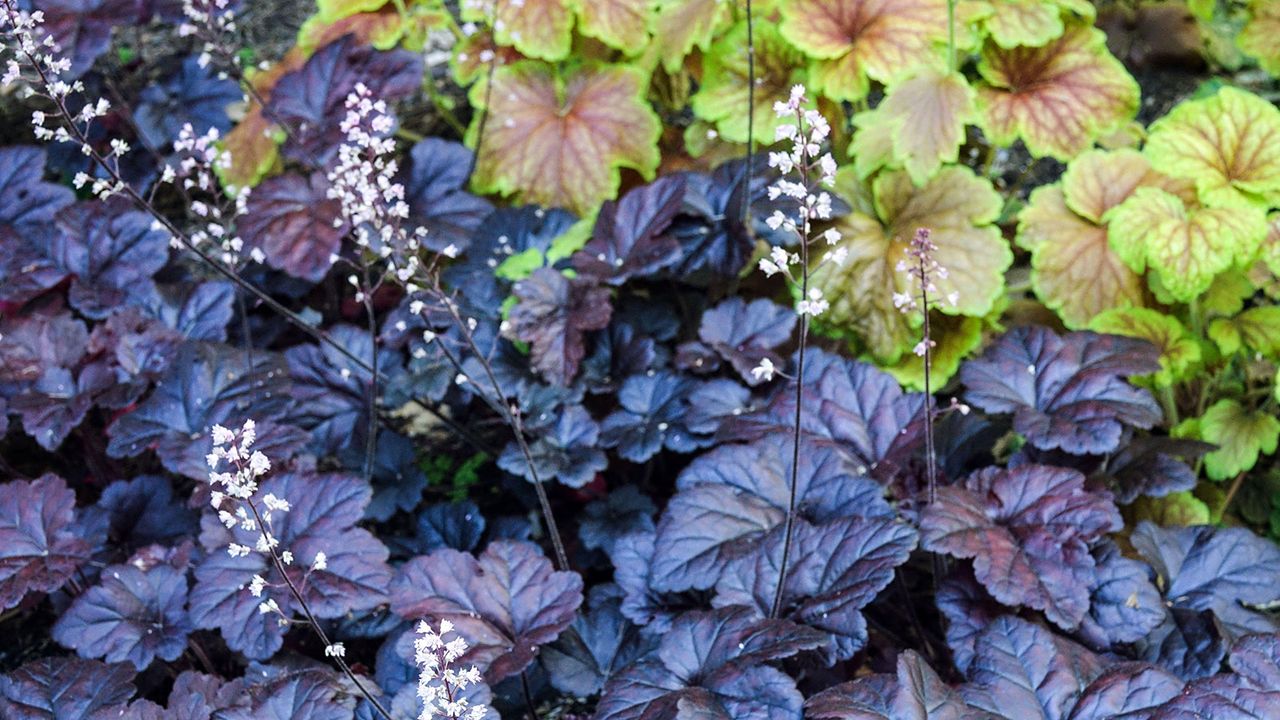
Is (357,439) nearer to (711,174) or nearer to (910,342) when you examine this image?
(711,174)

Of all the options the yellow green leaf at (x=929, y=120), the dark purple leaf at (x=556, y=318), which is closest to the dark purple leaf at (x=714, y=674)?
the dark purple leaf at (x=556, y=318)

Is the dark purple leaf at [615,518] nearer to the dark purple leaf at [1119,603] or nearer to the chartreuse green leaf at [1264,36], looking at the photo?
the dark purple leaf at [1119,603]

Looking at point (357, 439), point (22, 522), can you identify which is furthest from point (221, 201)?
point (22, 522)

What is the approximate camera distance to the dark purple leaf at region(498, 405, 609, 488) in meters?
2.23

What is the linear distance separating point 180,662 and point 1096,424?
179 centimetres

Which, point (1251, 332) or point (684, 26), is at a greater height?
point (684, 26)

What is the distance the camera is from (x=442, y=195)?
277 centimetres

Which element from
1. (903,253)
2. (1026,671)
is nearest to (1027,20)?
(903,253)

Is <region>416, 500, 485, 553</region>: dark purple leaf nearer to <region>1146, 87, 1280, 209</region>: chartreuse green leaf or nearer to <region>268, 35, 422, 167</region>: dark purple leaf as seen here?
<region>268, 35, 422, 167</region>: dark purple leaf

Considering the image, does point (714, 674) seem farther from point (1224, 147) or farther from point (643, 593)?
point (1224, 147)

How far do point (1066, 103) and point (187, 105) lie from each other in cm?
235

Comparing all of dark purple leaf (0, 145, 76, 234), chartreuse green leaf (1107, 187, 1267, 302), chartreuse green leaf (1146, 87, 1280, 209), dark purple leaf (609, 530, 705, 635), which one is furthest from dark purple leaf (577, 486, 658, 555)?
dark purple leaf (0, 145, 76, 234)

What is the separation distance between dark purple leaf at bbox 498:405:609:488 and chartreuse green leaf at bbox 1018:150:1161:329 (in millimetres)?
1100

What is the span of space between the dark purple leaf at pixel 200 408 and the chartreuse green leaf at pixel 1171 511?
1.74 metres
